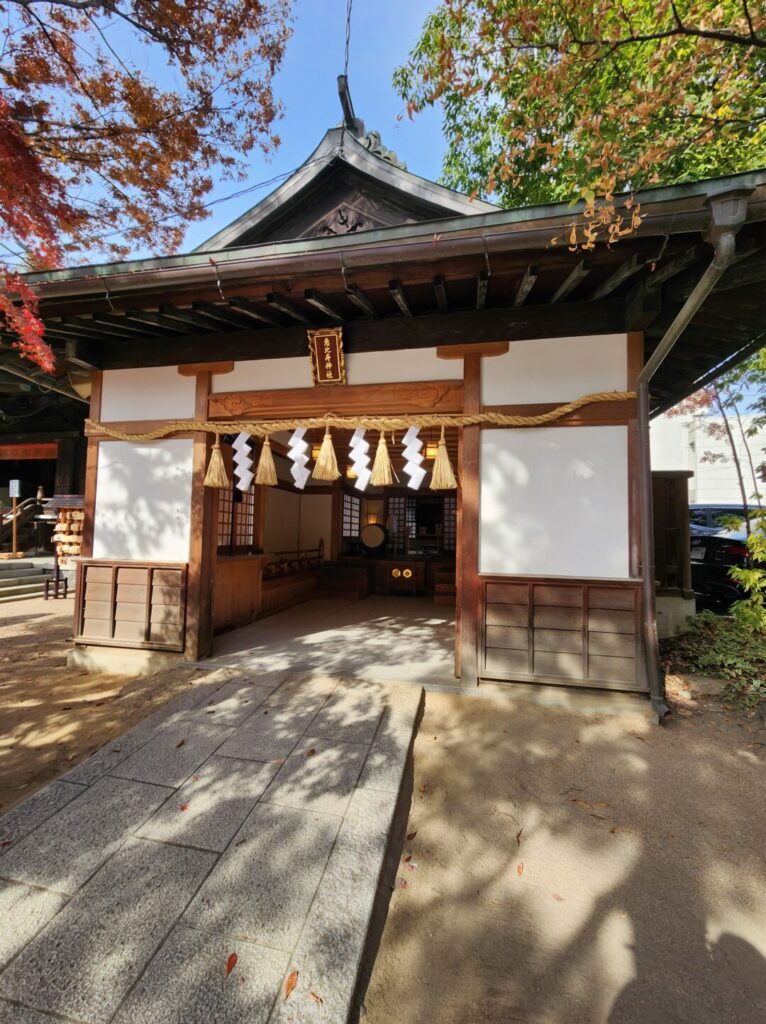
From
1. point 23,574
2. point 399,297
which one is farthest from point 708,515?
point 23,574

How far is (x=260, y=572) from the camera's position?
722 centimetres

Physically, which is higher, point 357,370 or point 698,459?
point 698,459

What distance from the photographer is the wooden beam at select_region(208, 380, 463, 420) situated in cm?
438

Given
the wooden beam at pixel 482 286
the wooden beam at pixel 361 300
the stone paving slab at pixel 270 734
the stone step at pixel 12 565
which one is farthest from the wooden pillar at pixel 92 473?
the stone step at pixel 12 565

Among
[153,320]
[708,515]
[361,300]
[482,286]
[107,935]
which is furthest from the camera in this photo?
[708,515]

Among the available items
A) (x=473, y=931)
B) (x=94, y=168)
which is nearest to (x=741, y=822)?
(x=473, y=931)

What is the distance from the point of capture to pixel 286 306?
164 inches

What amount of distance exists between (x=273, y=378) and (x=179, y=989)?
4.72 meters

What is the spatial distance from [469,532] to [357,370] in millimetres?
2145

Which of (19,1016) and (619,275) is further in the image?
(619,275)

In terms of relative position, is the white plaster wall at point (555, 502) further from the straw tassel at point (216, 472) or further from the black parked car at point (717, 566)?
the black parked car at point (717, 566)

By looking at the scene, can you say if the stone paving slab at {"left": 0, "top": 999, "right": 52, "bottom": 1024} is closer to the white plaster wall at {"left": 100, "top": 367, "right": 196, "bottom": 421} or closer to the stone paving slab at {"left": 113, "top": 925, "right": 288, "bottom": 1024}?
the stone paving slab at {"left": 113, "top": 925, "right": 288, "bottom": 1024}

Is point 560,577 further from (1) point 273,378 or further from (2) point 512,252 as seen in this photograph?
(1) point 273,378

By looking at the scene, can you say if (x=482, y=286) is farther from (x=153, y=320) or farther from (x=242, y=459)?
(x=153, y=320)
